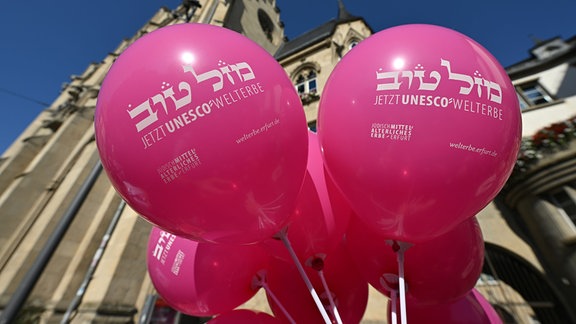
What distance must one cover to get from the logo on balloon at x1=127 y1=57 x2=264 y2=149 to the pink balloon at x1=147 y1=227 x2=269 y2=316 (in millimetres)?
1121

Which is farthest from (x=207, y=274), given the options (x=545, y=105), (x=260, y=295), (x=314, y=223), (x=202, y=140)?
(x=545, y=105)

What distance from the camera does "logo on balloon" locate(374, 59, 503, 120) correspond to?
1.21 meters

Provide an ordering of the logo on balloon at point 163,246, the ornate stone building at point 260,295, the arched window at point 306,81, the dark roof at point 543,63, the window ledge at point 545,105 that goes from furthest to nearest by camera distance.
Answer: the arched window at point 306,81, the dark roof at point 543,63, the window ledge at point 545,105, the ornate stone building at point 260,295, the logo on balloon at point 163,246

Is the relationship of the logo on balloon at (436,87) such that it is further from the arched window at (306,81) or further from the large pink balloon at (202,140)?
the arched window at (306,81)

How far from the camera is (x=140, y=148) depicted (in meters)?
1.18

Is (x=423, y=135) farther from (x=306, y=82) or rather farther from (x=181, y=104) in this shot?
(x=306, y=82)

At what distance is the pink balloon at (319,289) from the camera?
186 centimetres

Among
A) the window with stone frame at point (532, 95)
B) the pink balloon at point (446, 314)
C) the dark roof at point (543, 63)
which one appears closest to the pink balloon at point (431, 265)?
the pink balloon at point (446, 314)

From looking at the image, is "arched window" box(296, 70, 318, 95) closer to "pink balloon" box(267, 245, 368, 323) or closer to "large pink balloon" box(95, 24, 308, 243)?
"pink balloon" box(267, 245, 368, 323)

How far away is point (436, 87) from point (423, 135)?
0.25 metres

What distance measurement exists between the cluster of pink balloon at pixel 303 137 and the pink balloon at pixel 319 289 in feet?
1.45

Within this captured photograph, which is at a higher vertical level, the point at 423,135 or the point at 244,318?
the point at 423,135

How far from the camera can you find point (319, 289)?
5.90 ft

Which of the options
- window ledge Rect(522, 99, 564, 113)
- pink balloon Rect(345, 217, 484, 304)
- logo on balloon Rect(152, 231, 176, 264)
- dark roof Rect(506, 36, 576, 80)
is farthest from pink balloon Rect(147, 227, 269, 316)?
dark roof Rect(506, 36, 576, 80)
